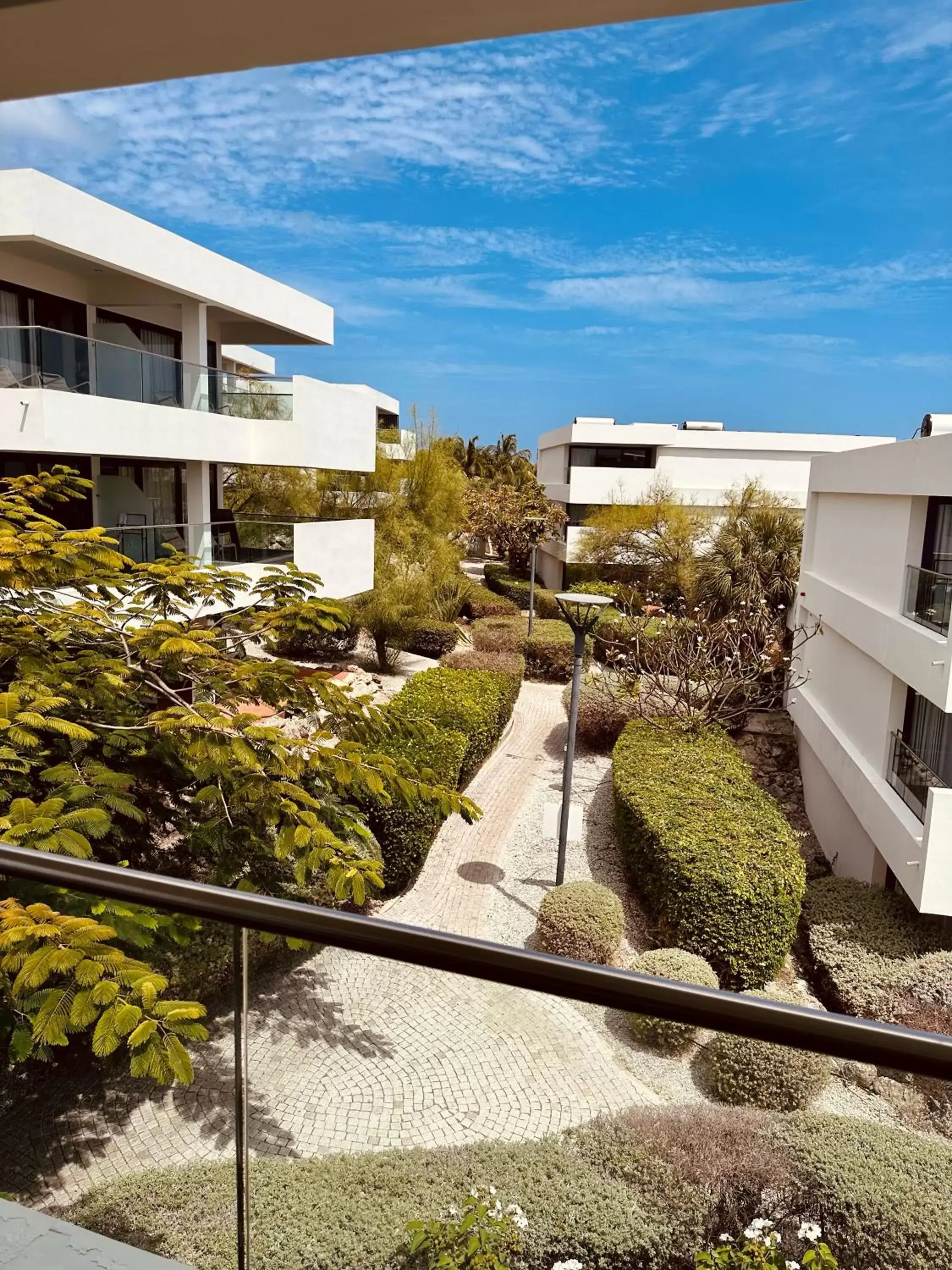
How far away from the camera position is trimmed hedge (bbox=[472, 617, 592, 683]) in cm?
1833

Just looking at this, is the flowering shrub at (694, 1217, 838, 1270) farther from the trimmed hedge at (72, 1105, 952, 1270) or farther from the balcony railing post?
the balcony railing post

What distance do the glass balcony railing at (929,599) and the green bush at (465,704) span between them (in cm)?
506

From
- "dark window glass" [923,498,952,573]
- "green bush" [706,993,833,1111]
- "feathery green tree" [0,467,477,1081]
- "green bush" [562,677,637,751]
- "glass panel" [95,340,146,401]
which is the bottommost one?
"green bush" [562,677,637,751]

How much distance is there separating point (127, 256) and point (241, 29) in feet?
32.3

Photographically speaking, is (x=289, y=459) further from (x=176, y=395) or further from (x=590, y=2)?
(x=590, y=2)

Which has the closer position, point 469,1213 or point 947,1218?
point 947,1218

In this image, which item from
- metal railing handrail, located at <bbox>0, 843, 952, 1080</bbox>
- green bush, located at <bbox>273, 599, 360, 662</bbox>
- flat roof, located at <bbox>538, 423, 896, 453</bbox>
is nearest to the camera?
metal railing handrail, located at <bbox>0, 843, 952, 1080</bbox>

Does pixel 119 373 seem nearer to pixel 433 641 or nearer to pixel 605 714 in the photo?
pixel 605 714

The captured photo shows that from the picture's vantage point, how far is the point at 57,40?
61.6 inches

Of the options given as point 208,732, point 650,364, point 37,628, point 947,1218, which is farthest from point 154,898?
point 650,364

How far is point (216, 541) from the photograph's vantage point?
38.3ft

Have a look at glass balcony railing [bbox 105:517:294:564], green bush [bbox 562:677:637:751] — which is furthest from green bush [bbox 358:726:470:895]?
green bush [bbox 562:677:637:751]

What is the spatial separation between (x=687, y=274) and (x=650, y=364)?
1183 cm

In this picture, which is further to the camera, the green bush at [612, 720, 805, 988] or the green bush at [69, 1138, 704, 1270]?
the green bush at [612, 720, 805, 988]
